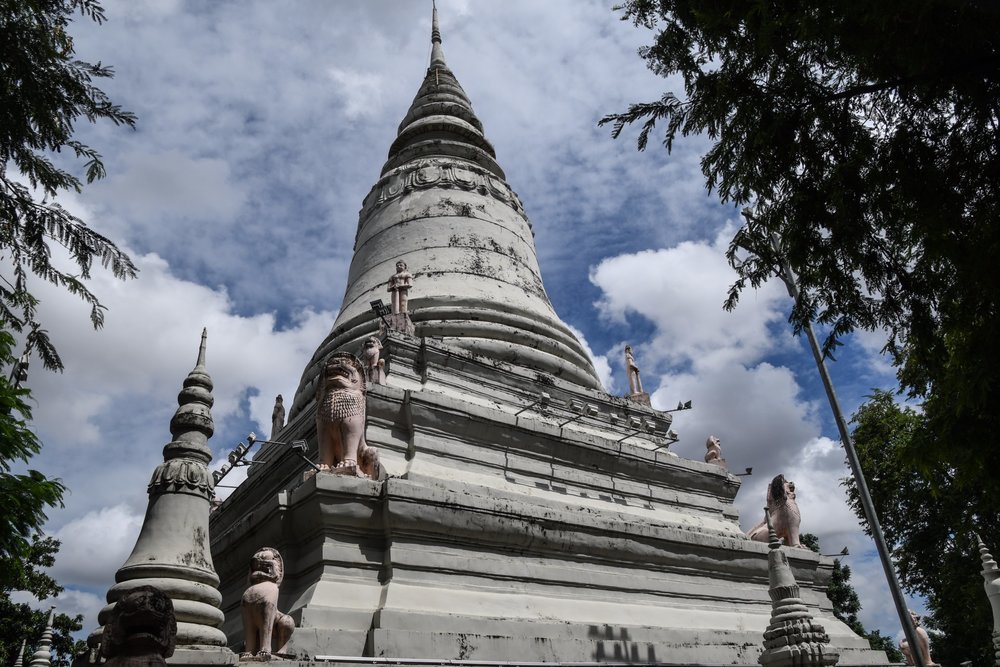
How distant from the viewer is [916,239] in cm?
674

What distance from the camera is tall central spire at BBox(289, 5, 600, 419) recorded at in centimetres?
1503

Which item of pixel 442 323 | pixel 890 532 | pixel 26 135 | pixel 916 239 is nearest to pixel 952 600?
pixel 890 532

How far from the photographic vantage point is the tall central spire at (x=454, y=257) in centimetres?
1503

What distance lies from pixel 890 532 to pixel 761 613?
46.1ft

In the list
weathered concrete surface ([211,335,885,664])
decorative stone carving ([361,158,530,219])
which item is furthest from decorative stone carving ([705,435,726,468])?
decorative stone carving ([361,158,530,219])

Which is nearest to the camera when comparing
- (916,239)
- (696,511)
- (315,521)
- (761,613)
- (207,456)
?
(207,456)

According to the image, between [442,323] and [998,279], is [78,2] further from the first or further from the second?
[998,279]

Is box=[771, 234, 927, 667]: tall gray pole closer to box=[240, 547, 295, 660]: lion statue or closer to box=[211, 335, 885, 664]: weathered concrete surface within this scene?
box=[211, 335, 885, 664]: weathered concrete surface

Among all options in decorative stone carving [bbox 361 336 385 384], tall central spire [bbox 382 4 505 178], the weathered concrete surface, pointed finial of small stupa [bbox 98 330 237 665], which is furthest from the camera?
tall central spire [bbox 382 4 505 178]

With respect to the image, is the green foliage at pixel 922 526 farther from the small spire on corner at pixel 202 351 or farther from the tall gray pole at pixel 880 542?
the small spire on corner at pixel 202 351

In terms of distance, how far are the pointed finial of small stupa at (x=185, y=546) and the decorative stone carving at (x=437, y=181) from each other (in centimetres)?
1327

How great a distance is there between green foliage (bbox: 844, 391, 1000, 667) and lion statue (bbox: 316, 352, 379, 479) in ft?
56.3

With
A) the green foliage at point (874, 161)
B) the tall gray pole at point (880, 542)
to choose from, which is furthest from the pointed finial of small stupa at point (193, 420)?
the tall gray pole at point (880, 542)

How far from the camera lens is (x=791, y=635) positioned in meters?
7.90
